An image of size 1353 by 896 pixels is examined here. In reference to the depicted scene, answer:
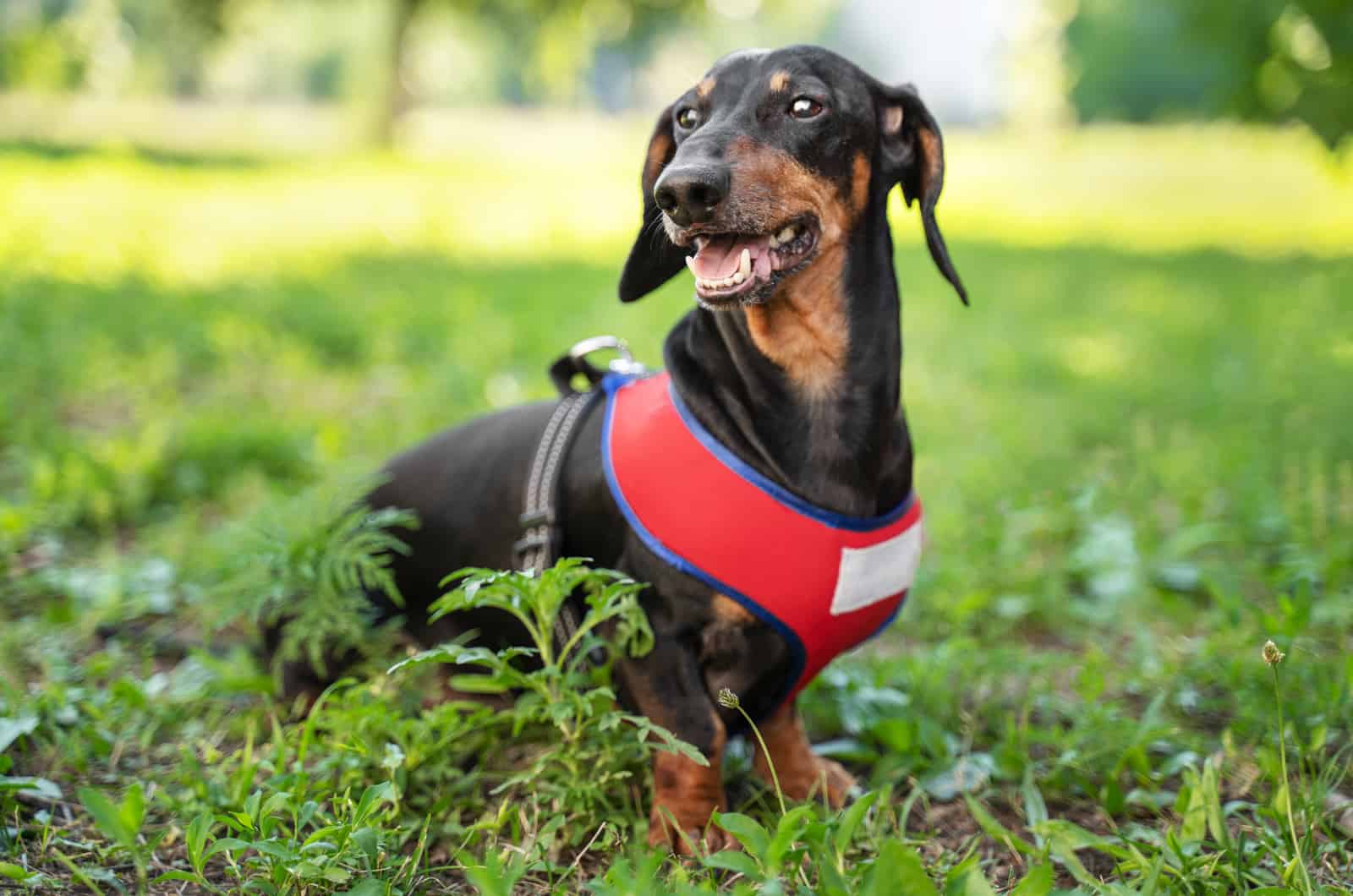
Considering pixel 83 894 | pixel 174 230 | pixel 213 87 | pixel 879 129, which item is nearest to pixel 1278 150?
pixel 174 230

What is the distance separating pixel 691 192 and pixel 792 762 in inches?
55.9

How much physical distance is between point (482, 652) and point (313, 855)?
49 centimetres

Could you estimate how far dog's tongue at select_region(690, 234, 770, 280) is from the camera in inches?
93.9

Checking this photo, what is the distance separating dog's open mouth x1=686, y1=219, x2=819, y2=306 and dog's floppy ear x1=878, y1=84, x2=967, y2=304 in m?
0.31

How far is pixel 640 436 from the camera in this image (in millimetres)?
2539

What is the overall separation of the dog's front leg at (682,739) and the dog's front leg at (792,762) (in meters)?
0.32

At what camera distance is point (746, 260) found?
2379mm

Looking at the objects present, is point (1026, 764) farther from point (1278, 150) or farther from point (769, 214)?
point (1278, 150)

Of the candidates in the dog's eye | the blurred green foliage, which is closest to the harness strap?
the dog's eye

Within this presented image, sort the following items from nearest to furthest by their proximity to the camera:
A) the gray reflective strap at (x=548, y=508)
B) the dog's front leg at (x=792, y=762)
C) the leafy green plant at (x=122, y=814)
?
1. the leafy green plant at (x=122, y=814)
2. the gray reflective strap at (x=548, y=508)
3. the dog's front leg at (x=792, y=762)

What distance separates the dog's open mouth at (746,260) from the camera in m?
2.35

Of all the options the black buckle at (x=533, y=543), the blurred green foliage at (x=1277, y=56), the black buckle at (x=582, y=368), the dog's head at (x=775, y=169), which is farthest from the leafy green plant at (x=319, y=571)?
the blurred green foliage at (x=1277, y=56)

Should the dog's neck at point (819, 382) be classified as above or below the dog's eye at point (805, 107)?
below

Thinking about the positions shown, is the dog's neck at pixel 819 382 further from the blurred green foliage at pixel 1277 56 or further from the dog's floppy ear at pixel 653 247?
the blurred green foliage at pixel 1277 56
